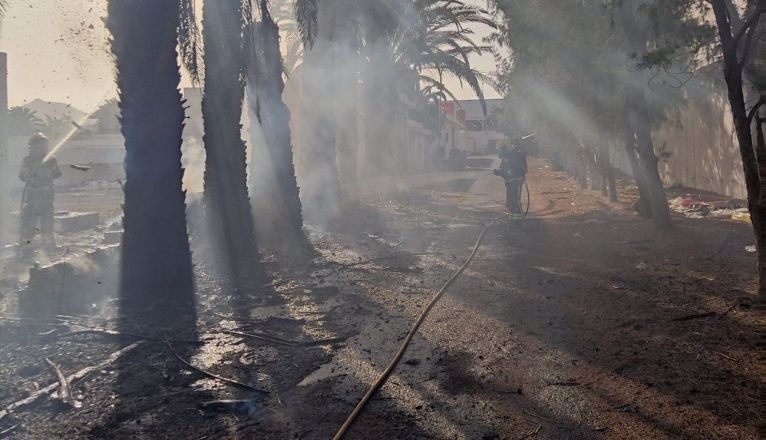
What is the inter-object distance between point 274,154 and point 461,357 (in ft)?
23.7

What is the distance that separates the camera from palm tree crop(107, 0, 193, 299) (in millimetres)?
7016

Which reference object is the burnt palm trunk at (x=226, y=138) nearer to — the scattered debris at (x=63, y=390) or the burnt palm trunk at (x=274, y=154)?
the burnt palm trunk at (x=274, y=154)

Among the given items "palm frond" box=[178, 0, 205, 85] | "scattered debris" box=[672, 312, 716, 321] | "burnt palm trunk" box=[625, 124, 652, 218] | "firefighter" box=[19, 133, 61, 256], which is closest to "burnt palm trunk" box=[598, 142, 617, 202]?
"burnt palm trunk" box=[625, 124, 652, 218]

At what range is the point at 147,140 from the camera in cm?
713

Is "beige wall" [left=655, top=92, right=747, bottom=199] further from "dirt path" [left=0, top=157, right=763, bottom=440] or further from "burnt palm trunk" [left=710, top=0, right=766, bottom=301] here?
"burnt palm trunk" [left=710, top=0, right=766, bottom=301]

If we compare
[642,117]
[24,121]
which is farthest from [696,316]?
[24,121]

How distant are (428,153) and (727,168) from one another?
1243 inches

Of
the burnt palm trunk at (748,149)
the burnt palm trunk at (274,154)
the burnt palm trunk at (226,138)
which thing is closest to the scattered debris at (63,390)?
the burnt palm trunk at (226,138)

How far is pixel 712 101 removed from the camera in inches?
600

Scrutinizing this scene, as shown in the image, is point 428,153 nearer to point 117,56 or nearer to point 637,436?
point 117,56

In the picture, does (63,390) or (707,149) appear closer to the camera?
(63,390)

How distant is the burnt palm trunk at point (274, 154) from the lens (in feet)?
35.9

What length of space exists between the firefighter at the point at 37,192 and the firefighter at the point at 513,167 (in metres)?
8.79

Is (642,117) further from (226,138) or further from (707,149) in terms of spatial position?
(226,138)
